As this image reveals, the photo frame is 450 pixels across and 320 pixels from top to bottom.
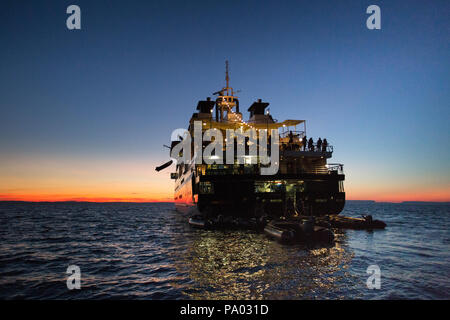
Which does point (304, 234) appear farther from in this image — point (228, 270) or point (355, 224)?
point (355, 224)

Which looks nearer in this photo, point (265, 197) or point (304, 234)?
point (304, 234)

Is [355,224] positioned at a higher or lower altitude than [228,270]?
lower

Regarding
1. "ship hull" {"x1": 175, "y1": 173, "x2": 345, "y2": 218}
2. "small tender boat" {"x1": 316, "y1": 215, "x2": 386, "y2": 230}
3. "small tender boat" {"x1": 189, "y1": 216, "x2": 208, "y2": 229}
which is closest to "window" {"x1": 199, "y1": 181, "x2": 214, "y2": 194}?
"ship hull" {"x1": 175, "y1": 173, "x2": 345, "y2": 218}

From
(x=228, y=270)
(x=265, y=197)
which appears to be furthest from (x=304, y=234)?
(x=265, y=197)

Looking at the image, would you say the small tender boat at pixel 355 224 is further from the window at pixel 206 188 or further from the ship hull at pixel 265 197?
the window at pixel 206 188

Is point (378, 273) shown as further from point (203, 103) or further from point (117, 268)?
point (203, 103)

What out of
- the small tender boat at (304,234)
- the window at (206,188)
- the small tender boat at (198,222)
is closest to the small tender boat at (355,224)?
the small tender boat at (304,234)

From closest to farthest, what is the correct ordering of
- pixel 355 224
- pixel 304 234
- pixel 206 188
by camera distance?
pixel 304 234, pixel 355 224, pixel 206 188

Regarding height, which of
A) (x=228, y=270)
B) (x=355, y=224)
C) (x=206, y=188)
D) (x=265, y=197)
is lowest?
(x=355, y=224)

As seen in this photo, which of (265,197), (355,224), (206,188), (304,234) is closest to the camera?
(304,234)

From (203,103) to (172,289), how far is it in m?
41.4

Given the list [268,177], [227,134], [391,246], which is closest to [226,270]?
[391,246]
